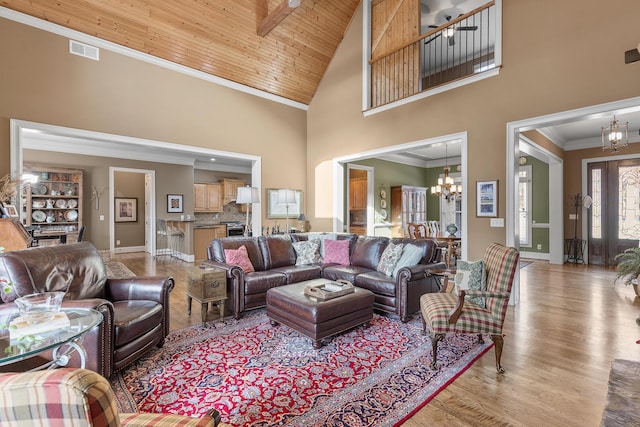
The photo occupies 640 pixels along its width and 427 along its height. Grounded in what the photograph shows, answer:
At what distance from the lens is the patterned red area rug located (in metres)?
2.00

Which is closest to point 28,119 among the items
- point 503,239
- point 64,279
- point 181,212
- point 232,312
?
point 64,279

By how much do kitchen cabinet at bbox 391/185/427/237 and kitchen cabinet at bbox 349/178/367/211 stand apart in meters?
1.11

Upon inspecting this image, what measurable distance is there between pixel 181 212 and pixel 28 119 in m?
5.36

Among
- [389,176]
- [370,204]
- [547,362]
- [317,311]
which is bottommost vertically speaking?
[547,362]

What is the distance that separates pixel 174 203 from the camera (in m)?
9.03

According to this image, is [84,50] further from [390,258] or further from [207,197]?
[207,197]

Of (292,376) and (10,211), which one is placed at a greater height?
(10,211)

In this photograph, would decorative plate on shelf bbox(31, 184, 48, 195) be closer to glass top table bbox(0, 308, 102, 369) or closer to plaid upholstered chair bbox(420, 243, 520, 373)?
glass top table bbox(0, 308, 102, 369)

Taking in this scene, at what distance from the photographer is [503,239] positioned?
426 cm

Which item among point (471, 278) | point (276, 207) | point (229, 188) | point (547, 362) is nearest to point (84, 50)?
point (276, 207)

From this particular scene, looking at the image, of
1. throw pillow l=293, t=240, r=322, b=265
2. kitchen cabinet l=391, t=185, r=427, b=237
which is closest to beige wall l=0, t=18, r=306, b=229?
throw pillow l=293, t=240, r=322, b=265

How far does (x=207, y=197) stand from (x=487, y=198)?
8.37 meters

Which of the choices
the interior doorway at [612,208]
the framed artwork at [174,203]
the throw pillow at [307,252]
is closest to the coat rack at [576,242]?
the interior doorway at [612,208]

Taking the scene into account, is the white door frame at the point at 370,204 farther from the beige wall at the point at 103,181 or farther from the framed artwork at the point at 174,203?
the framed artwork at the point at 174,203
